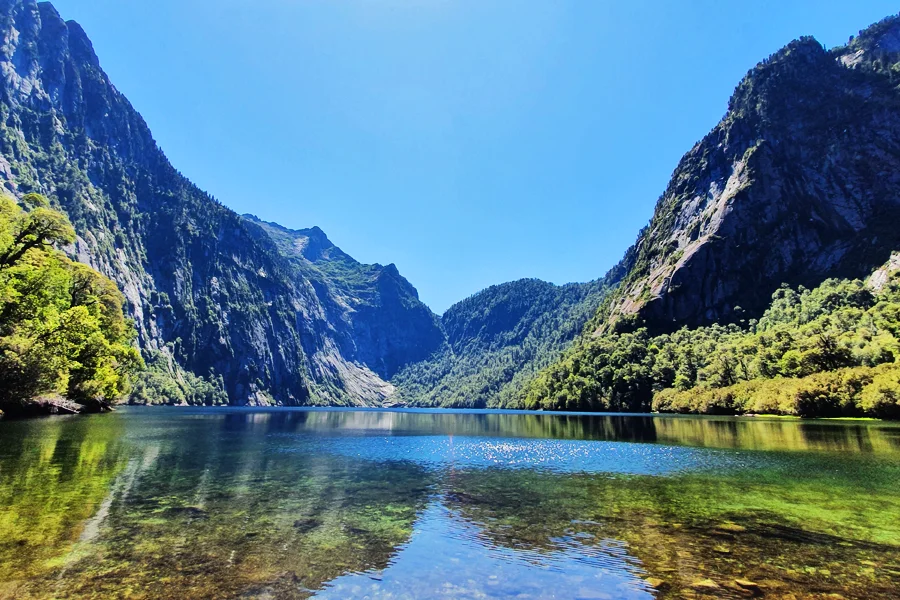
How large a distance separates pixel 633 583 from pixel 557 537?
4.37 metres

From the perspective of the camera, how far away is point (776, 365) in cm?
11269

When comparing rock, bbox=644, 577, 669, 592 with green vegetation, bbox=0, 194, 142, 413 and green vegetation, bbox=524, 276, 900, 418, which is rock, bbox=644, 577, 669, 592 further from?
green vegetation, bbox=524, 276, 900, 418

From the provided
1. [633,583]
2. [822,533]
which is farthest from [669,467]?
[633,583]

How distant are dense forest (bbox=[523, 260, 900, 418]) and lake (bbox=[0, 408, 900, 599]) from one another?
60.1 meters

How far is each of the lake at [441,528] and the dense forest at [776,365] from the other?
6008cm

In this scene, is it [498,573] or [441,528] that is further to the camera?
[441,528]

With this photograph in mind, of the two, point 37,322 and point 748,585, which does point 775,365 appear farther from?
point 37,322

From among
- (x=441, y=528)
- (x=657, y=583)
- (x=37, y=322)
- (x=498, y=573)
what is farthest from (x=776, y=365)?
(x=37, y=322)

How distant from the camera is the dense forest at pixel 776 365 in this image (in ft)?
270

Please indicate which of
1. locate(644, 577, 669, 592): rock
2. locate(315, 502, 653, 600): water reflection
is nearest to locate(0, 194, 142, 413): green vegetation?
locate(315, 502, 653, 600): water reflection

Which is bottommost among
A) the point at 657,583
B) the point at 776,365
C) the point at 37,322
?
the point at 657,583

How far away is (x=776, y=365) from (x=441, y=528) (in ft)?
401

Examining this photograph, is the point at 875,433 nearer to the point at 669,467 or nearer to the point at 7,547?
the point at 669,467

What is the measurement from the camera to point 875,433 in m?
51.8
